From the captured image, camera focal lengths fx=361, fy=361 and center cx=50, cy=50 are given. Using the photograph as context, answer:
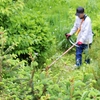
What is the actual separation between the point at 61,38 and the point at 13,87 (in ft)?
16.8

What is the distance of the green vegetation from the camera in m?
2.88

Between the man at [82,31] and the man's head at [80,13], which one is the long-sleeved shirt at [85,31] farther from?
the man's head at [80,13]

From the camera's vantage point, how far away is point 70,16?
9.19 meters

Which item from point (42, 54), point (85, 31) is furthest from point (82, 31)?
point (42, 54)

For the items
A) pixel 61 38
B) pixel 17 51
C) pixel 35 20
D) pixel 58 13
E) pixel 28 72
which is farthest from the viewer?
pixel 58 13

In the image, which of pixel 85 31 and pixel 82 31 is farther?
pixel 82 31

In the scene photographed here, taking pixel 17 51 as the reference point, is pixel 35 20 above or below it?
above

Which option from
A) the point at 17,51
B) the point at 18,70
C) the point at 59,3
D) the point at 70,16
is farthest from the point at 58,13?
the point at 18,70

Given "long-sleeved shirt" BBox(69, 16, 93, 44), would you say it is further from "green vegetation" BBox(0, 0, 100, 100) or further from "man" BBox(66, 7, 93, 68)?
"green vegetation" BBox(0, 0, 100, 100)

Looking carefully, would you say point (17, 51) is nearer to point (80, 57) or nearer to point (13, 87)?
point (80, 57)

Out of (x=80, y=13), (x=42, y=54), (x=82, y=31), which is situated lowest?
(x=42, y=54)

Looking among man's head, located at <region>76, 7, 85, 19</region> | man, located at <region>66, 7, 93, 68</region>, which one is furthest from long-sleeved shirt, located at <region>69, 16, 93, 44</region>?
man's head, located at <region>76, 7, 85, 19</region>

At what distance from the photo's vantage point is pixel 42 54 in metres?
6.77

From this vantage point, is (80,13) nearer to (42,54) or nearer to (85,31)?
(85,31)
